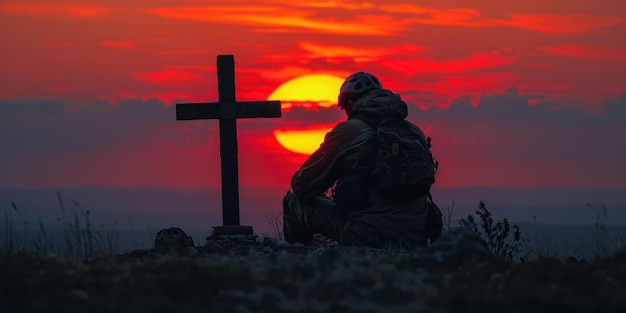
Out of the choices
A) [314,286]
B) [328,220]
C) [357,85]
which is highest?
[357,85]

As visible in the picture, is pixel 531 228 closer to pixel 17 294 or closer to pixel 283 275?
pixel 283 275

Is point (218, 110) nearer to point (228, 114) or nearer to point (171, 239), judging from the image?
point (228, 114)

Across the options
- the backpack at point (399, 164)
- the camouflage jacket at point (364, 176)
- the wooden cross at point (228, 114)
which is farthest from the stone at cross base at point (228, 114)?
the backpack at point (399, 164)

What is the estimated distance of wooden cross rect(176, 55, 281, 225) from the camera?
700 inches

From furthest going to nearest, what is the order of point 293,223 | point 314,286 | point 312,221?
point 293,223 → point 312,221 → point 314,286

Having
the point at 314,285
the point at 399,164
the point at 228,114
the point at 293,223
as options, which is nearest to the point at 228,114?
the point at 228,114

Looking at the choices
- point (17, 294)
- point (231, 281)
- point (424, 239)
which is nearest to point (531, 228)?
point (424, 239)

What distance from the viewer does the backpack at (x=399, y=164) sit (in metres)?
13.7

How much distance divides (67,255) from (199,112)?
6194mm

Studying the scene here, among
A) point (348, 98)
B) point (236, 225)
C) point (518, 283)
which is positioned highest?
point (348, 98)

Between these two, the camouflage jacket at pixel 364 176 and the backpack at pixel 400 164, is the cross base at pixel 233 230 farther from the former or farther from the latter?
the backpack at pixel 400 164

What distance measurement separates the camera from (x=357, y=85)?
14539 millimetres

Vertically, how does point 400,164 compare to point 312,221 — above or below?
above

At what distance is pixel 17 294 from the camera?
9.05 m
